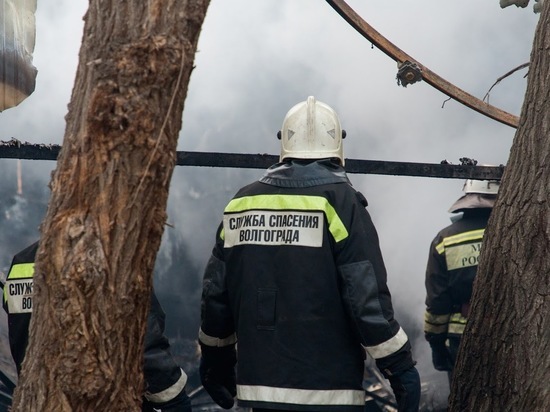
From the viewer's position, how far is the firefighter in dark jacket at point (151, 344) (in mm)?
3502

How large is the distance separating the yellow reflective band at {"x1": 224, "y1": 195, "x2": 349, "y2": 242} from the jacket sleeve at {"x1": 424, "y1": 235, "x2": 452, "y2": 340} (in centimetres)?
280

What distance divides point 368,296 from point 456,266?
2833mm

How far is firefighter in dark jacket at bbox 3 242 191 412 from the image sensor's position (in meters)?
3.50

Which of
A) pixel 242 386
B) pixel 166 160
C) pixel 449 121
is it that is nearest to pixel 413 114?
pixel 449 121

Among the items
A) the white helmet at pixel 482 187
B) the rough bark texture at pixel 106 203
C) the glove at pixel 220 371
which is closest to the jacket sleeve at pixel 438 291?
the white helmet at pixel 482 187

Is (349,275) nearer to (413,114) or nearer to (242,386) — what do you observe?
(242,386)

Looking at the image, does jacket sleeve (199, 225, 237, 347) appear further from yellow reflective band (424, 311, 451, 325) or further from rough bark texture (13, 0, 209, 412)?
yellow reflective band (424, 311, 451, 325)

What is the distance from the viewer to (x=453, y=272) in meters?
5.92

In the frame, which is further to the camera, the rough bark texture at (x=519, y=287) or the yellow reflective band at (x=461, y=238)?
the yellow reflective band at (x=461, y=238)

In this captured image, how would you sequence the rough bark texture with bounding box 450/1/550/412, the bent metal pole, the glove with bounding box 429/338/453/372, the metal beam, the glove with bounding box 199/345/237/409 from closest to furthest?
the rough bark texture with bounding box 450/1/550/412, the glove with bounding box 199/345/237/409, the metal beam, the bent metal pole, the glove with bounding box 429/338/453/372

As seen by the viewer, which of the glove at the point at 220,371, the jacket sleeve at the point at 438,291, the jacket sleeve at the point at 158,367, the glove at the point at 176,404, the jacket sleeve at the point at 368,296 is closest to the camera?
the jacket sleeve at the point at 368,296

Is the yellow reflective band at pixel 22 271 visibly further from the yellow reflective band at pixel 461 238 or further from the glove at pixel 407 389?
the yellow reflective band at pixel 461 238

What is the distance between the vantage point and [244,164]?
15.4ft

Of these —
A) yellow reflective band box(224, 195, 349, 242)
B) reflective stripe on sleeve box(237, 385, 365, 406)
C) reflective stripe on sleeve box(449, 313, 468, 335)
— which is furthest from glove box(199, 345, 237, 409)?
reflective stripe on sleeve box(449, 313, 468, 335)
